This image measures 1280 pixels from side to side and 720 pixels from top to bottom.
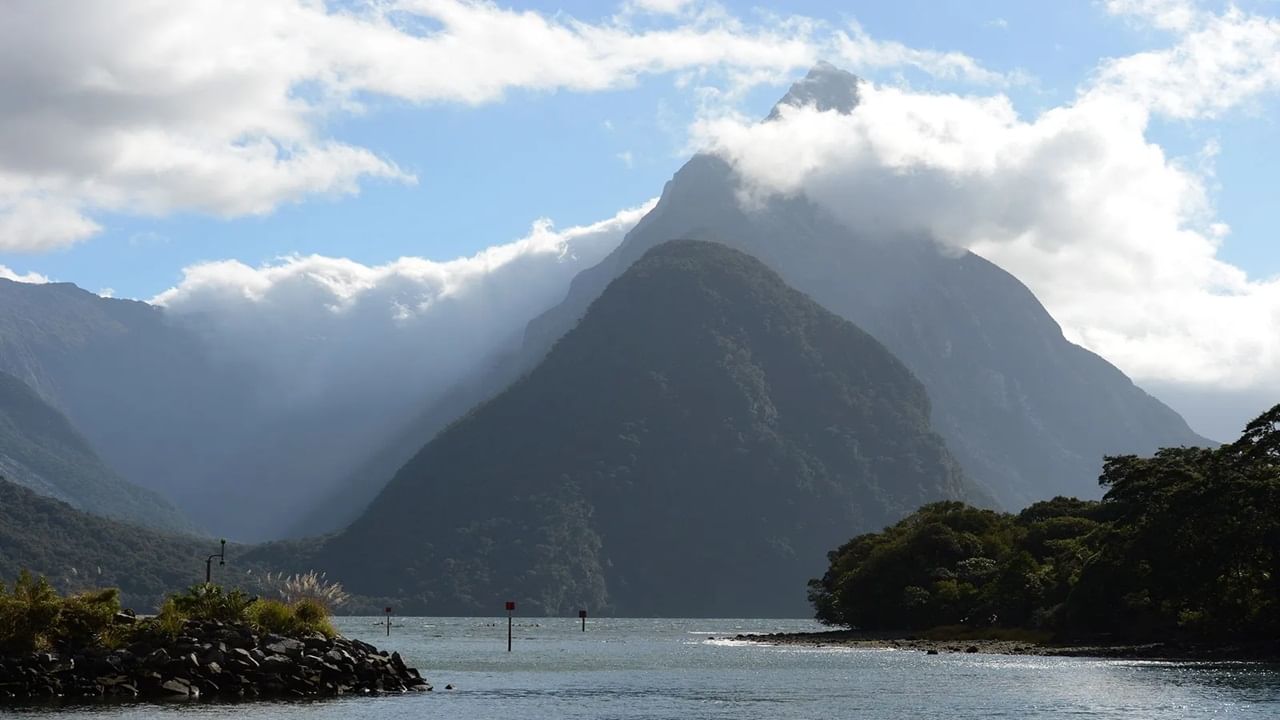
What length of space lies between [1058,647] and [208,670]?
7409 centimetres

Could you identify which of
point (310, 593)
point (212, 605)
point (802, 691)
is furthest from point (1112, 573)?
point (212, 605)

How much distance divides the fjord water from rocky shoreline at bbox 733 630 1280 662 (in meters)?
4.27

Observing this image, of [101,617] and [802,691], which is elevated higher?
[101,617]

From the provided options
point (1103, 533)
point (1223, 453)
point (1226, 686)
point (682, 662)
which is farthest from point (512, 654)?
point (1226, 686)

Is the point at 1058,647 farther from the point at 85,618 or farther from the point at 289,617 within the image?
the point at 85,618

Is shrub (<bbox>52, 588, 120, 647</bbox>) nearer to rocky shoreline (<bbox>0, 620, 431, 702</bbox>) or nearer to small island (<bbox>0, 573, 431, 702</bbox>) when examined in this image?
small island (<bbox>0, 573, 431, 702</bbox>)

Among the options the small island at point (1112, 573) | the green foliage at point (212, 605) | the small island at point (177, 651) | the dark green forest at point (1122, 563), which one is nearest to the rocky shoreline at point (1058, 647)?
the small island at point (1112, 573)

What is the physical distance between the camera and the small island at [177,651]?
6806 cm

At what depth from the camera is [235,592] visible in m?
78.3

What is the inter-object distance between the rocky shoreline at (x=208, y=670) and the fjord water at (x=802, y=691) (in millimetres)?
3478

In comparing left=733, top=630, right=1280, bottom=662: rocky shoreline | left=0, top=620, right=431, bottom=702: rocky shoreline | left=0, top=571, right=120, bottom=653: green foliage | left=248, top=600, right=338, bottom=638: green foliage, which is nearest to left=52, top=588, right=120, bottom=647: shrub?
left=0, top=571, right=120, bottom=653: green foliage

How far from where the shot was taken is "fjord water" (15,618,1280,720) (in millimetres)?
65500

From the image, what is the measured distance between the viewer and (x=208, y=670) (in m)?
72.2

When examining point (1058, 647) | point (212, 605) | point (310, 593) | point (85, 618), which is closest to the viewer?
point (85, 618)
